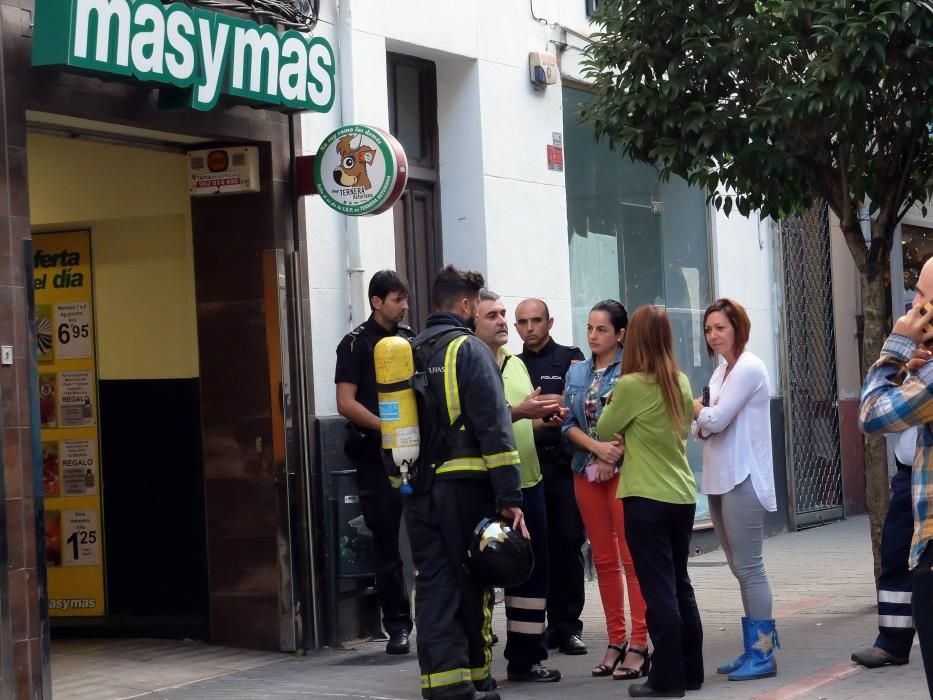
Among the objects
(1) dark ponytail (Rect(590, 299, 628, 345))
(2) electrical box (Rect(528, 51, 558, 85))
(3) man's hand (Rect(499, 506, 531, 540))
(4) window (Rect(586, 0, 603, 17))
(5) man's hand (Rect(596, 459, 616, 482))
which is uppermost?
(4) window (Rect(586, 0, 603, 17))

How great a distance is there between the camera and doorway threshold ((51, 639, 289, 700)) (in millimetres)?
8242

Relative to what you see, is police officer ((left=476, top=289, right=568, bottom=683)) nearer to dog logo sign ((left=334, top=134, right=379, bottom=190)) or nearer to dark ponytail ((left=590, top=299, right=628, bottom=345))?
→ dark ponytail ((left=590, top=299, right=628, bottom=345))

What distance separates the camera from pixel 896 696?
23.5 feet

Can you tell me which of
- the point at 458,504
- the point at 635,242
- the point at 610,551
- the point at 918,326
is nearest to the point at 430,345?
the point at 458,504

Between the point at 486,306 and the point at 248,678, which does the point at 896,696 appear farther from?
the point at 248,678

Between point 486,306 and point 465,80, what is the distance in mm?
3697

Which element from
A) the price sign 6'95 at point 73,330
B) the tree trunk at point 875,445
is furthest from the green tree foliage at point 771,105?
the price sign 6'95 at point 73,330

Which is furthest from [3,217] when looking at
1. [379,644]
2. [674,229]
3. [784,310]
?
[784,310]

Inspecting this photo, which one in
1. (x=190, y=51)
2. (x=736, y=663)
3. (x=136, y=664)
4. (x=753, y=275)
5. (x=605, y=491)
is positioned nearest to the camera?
(x=736, y=663)

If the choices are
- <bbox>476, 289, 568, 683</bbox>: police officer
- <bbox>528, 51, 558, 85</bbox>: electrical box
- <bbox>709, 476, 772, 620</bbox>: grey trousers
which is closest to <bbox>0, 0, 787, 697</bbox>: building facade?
<bbox>528, 51, 558, 85</bbox>: electrical box

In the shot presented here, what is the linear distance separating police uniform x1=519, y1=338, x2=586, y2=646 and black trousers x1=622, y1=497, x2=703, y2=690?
1.21 m

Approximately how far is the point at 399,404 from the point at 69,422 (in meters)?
3.83

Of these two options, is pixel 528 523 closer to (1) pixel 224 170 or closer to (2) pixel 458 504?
(2) pixel 458 504

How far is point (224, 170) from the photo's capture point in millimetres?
9266
